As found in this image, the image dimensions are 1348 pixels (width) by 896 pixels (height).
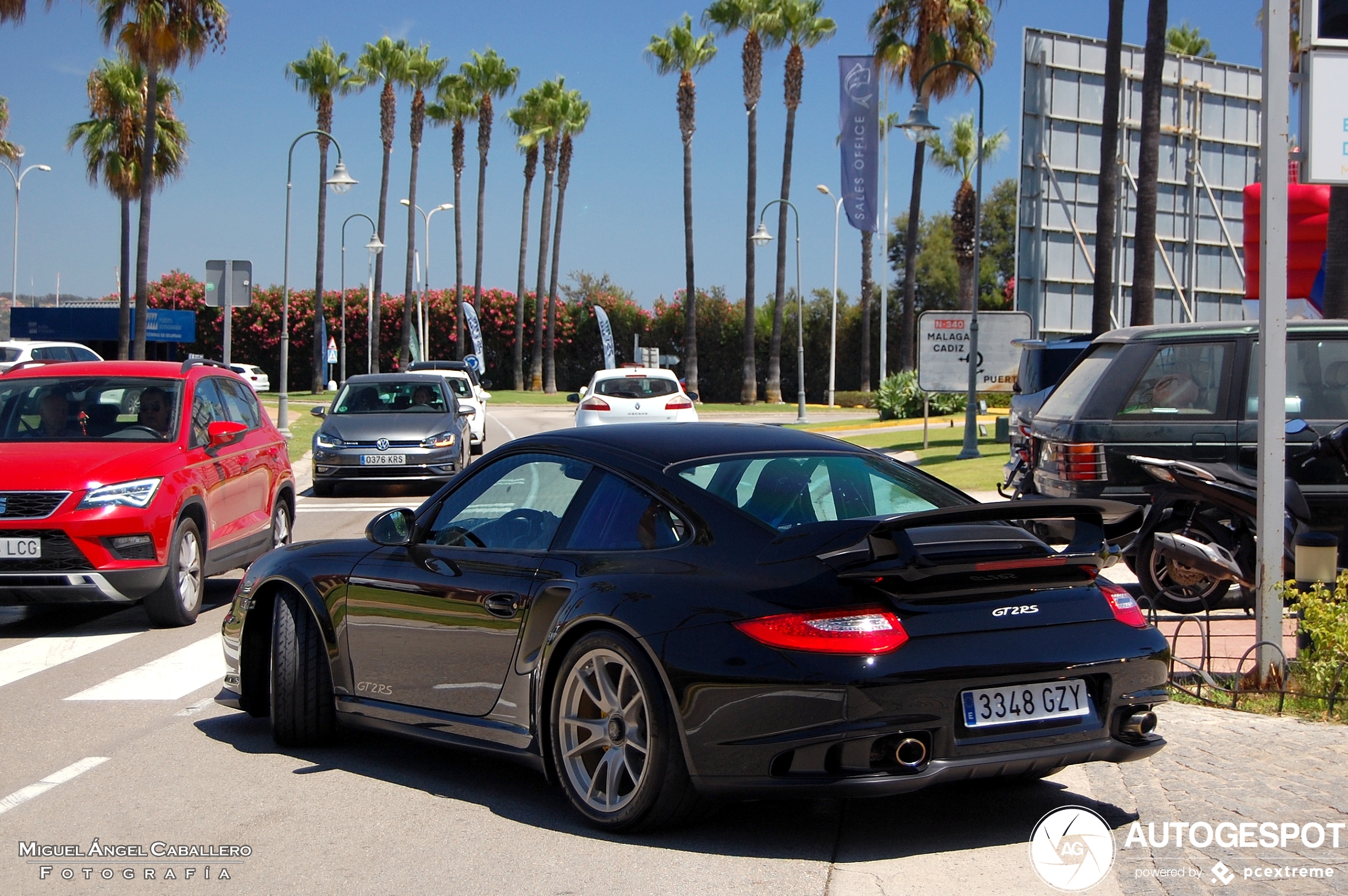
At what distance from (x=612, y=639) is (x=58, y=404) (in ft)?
22.0

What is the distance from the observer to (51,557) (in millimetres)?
8688

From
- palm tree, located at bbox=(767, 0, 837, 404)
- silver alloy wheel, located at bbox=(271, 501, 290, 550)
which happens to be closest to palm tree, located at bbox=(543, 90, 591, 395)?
palm tree, located at bbox=(767, 0, 837, 404)

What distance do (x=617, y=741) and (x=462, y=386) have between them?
2502cm

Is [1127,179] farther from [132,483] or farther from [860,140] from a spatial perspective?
[132,483]

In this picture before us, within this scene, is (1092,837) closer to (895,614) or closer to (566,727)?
(895,614)

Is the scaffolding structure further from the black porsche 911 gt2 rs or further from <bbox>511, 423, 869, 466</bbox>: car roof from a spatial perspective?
the black porsche 911 gt2 rs

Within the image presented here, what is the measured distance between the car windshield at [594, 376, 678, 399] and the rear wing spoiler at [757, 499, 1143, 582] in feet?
63.4

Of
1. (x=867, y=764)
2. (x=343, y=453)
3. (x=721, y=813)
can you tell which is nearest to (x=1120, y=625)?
(x=867, y=764)

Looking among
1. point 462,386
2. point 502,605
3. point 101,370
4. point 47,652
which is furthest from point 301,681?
point 462,386

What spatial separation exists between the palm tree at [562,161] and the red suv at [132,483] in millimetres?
59311

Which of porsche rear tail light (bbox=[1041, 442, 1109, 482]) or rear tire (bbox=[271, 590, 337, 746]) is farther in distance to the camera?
porsche rear tail light (bbox=[1041, 442, 1109, 482])

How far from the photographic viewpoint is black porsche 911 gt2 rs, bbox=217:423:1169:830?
426 cm

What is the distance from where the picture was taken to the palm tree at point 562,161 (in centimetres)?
7044

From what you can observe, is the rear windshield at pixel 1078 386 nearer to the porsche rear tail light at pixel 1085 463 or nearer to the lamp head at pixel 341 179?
the porsche rear tail light at pixel 1085 463
